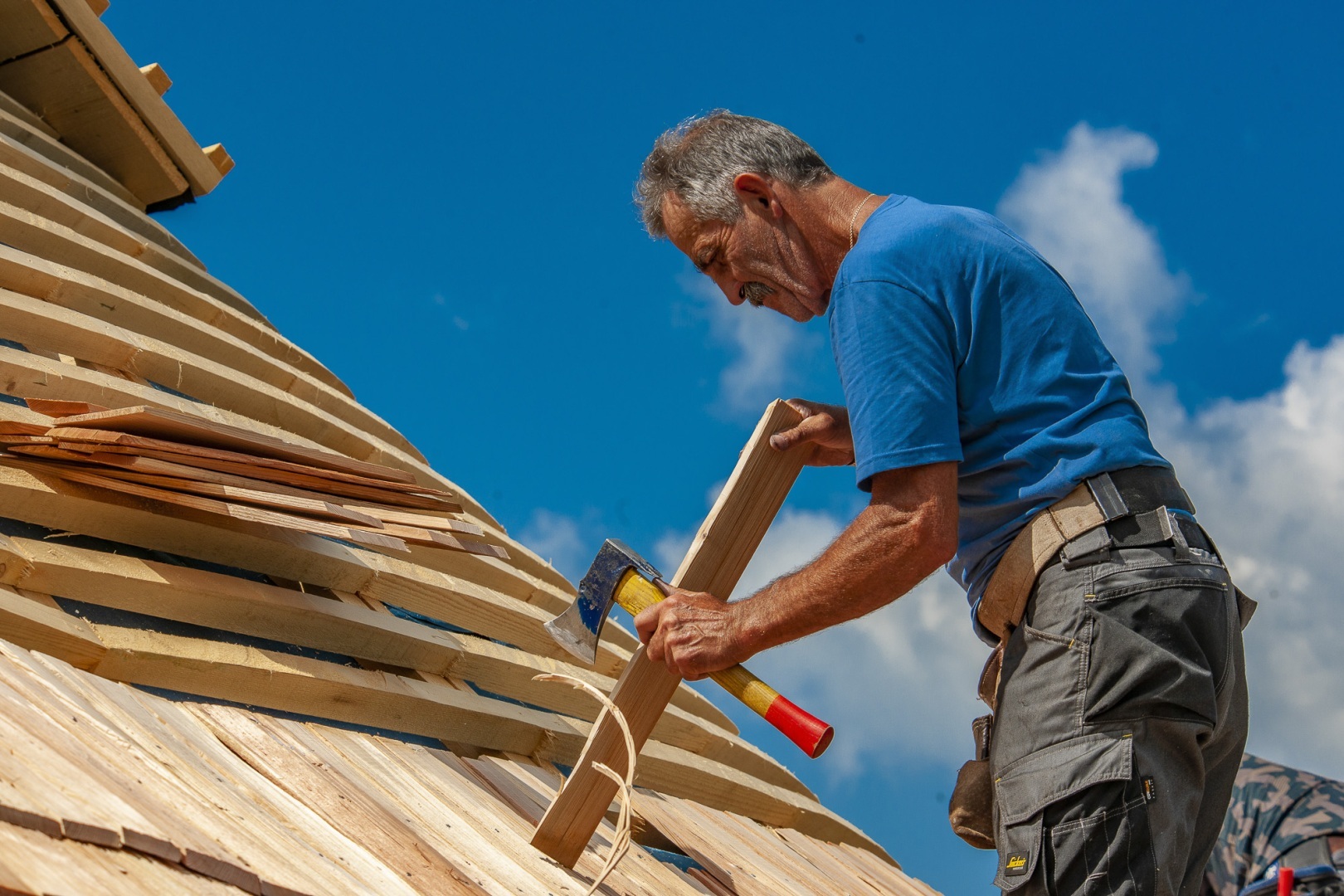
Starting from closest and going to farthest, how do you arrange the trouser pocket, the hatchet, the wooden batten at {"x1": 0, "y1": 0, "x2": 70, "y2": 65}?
1. the trouser pocket
2. the hatchet
3. the wooden batten at {"x1": 0, "y1": 0, "x2": 70, "y2": 65}

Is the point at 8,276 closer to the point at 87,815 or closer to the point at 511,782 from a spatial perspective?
the point at 511,782

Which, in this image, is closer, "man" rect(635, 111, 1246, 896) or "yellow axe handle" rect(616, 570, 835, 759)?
"man" rect(635, 111, 1246, 896)

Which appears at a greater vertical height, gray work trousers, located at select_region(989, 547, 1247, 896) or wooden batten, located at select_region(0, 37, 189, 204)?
wooden batten, located at select_region(0, 37, 189, 204)

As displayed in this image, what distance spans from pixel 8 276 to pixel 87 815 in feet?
8.12

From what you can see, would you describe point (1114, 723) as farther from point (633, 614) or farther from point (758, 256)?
point (758, 256)

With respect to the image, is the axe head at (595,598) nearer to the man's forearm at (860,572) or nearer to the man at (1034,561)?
the man at (1034,561)

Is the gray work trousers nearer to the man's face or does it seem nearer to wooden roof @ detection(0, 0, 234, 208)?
the man's face

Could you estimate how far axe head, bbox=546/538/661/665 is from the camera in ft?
7.86

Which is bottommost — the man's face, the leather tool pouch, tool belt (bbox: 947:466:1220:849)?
A: the leather tool pouch

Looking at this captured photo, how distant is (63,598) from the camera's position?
2.28m

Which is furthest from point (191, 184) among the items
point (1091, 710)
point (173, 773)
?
point (1091, 710)

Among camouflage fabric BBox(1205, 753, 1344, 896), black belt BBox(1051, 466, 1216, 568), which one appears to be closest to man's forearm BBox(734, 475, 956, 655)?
black belt BBox(1051, 466, 1216, 568)

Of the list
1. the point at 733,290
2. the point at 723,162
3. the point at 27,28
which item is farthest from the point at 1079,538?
the point at 27,28

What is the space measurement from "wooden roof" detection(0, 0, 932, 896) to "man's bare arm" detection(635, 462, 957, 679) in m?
0.58
